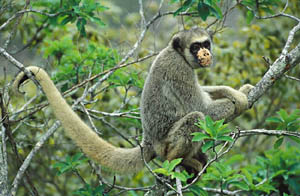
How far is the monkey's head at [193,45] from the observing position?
5777mm

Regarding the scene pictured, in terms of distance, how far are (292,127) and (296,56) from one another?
3.09ft

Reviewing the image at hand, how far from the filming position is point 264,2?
6246mm

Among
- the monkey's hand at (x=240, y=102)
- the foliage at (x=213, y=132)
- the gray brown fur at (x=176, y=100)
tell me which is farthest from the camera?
the gray brown fur at (x=176, y=100)

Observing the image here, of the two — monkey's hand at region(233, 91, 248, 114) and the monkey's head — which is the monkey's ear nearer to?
A: the monkey's head

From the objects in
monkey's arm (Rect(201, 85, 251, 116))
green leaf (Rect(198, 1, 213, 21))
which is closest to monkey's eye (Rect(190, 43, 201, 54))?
green leaf (Rect(198, 1, 213, 21))

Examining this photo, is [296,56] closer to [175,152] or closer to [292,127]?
[292,127]

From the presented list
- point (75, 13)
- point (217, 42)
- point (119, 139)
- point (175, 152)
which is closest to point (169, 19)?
point (217, 42)

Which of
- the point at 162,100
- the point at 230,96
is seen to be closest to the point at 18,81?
the point at 162,100

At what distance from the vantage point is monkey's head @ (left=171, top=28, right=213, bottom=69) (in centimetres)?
578

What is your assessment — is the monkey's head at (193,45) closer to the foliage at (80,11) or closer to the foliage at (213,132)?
the foliage at (80,11)

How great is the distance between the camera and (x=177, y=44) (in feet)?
19.6

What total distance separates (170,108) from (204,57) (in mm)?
912

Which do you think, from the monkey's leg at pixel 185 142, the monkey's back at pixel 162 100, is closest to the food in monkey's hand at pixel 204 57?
the monkey's back at pixel 162 100

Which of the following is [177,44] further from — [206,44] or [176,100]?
[176,100]
